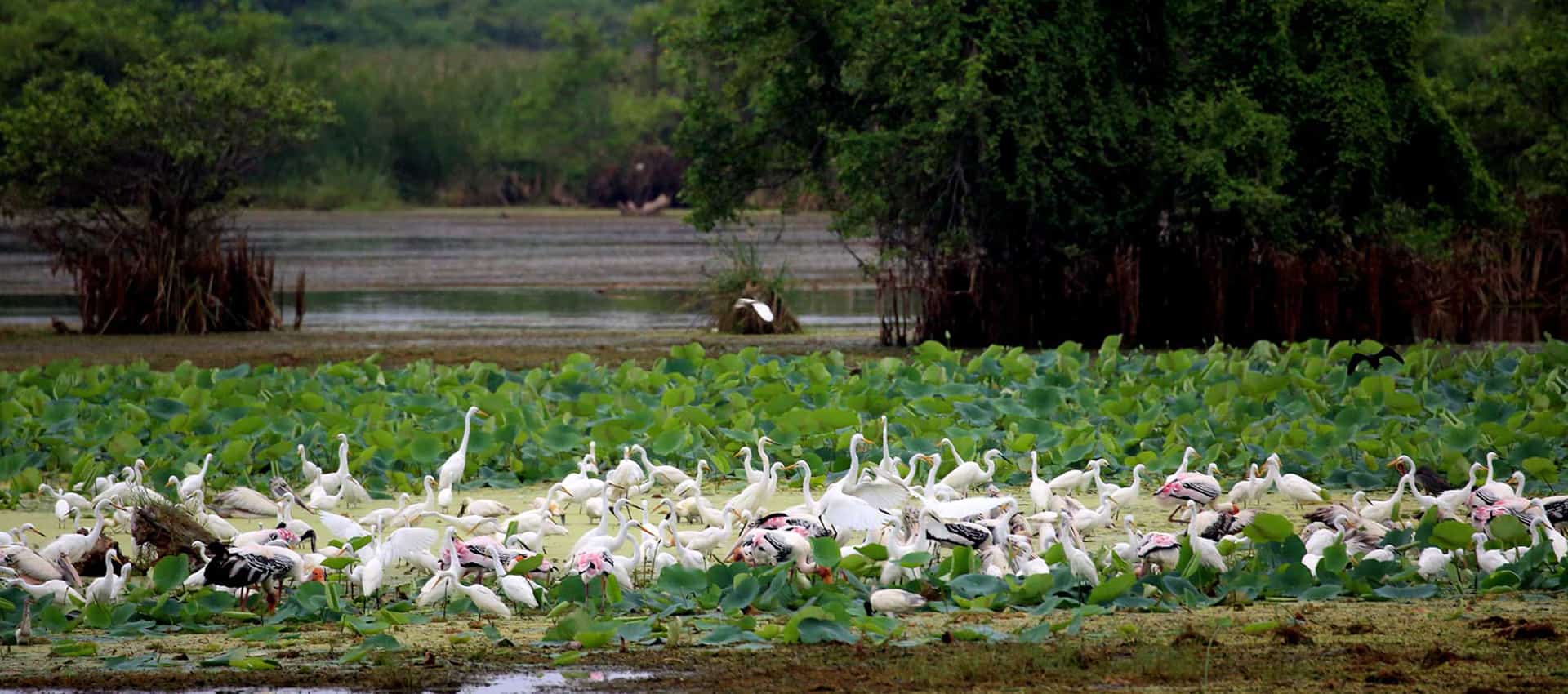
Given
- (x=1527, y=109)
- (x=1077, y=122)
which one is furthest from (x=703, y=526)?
(x=1527, y=109)

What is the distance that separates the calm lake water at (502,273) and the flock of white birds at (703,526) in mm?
11709

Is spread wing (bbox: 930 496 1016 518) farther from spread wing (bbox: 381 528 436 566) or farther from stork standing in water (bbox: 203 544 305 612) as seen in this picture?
stork standing in water (bbox: 203 544 305 612)

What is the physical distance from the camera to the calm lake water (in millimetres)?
24594

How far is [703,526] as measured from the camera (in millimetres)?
9398

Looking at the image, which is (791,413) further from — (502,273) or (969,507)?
A: (502,273)

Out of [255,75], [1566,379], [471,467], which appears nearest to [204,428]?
[471,467]

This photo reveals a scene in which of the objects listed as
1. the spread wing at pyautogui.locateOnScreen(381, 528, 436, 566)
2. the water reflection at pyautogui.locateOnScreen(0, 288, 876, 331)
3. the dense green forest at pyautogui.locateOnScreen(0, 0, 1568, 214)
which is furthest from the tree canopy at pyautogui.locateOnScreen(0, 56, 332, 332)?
the spread wing at pyautogui.locateOnScreen(381, 528, 436, 566)

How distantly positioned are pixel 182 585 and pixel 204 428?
166 inches

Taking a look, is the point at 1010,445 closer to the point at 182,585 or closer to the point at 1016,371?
the point at 1016,371

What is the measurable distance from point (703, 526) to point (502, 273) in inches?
1005

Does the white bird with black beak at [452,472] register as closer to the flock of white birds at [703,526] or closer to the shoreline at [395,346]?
the flock of white birds at [703,526]

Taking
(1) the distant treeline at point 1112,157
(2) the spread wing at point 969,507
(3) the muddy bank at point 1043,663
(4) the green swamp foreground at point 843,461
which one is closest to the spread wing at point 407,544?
(4) the green swamp foreground at point 843,461

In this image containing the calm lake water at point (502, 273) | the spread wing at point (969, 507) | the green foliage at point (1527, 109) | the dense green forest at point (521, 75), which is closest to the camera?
the spread wing at point (969, 507)

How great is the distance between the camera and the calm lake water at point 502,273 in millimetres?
24594
